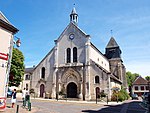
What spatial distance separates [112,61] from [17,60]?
2576 cm

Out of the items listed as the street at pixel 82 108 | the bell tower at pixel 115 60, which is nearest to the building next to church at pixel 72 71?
the street at pixel 82 108

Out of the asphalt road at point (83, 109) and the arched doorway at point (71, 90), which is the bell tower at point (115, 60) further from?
the asphalt road at point (83, 109)

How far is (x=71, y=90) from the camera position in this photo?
31.9 meters

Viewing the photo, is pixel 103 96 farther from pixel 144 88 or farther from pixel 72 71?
pixel 144 88

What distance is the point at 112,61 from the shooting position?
45594 mm

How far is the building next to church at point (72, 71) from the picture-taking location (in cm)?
2970

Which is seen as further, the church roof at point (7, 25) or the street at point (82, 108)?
the street at point (82, 108)

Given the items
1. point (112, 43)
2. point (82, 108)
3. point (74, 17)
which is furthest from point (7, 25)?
point (112, 43)

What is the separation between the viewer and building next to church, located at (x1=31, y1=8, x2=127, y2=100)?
29703mm

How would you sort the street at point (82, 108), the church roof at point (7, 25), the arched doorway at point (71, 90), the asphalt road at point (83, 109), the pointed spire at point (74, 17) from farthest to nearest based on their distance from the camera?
the pointed spire at point (74, 17), the arched doorway at point (71, 90), the street at point (82, 108), the asphalt road at point (83, 109), the church roof at point (7, 25)

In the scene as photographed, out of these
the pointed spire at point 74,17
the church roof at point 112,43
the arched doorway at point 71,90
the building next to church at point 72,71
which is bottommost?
the arched doorway at point 71,90

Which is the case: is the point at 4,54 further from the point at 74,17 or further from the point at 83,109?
the point at 74,17

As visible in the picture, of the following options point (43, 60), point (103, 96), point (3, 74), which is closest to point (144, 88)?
point (103, 96)

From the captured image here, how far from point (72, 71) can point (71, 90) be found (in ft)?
12.4
